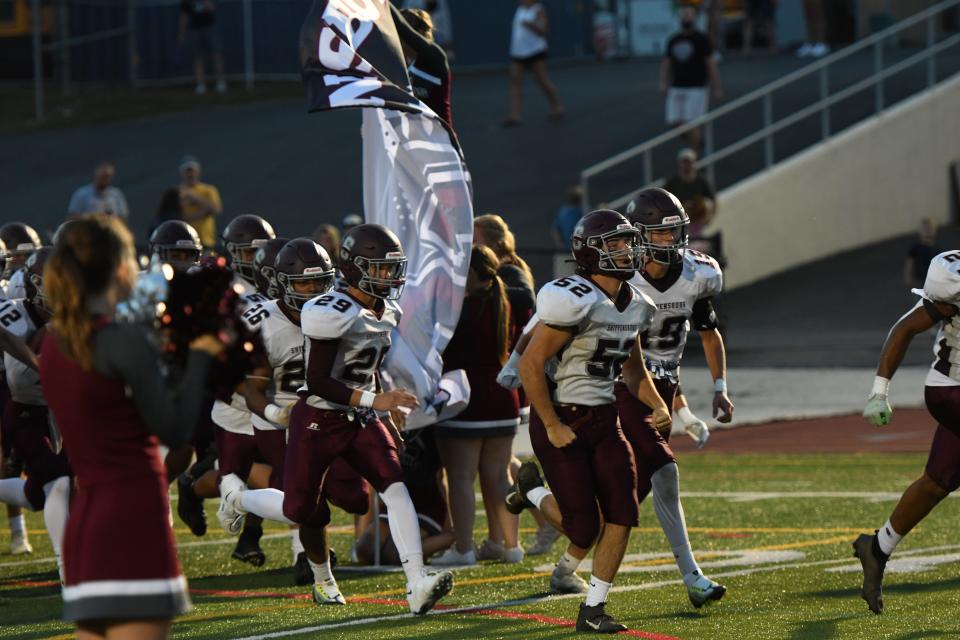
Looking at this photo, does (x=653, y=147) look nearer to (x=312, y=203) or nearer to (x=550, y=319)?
(x=312, y=203)

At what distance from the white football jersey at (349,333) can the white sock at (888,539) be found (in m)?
2.36

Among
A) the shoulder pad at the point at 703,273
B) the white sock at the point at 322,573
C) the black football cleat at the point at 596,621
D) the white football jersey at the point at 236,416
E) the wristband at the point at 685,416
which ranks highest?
the shoulder pad at the point at 703,273

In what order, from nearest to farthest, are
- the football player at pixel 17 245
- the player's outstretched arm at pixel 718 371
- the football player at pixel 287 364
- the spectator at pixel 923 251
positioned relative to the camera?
1. the football player at pixel 287 364
2. the player's outstretched arm at pixel 718 371
3. the football player at pixel 17 245
4. the spectator at pixel 923 251

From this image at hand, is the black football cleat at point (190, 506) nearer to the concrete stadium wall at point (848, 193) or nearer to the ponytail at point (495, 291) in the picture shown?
the ponytail at point (495, 291)

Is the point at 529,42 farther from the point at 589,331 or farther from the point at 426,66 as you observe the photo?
the point at 589,331

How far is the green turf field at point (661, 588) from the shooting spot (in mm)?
7387

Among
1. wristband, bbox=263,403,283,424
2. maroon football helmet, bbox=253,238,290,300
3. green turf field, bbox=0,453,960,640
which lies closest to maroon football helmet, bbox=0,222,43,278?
green turf field, bbox=0,453,960,640

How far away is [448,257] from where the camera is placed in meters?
9.64

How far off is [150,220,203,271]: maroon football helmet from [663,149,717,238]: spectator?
10074 millimetres

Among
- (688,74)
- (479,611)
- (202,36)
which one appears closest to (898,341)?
(479,611)

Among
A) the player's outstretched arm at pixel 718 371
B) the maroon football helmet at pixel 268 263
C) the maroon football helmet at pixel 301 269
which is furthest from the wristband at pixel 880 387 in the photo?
the maroon football helmet at pixel 268 263

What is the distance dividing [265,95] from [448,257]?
20.2m

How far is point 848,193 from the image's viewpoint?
23766 millimetres

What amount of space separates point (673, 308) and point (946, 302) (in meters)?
1.33
